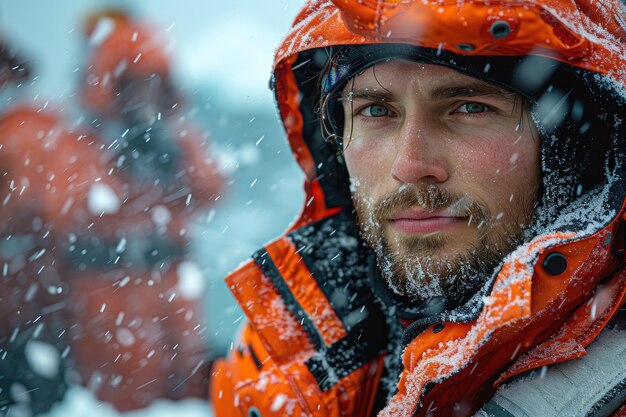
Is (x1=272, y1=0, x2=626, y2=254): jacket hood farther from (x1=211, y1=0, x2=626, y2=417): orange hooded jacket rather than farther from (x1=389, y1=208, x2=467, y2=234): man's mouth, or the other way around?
(x1=389, y1=208, x2=467, y2=234): man's mouth

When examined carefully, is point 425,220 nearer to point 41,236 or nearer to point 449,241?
point 449,241

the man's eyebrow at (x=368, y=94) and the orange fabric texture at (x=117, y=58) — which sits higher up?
the orange fabric texture at (x=117, y=58)

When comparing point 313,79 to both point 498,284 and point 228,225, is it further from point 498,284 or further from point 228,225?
point 228,225

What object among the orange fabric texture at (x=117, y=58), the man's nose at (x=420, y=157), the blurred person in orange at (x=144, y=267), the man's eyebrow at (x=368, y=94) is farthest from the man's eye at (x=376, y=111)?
the orange fabric texture at (x=117, y=58)

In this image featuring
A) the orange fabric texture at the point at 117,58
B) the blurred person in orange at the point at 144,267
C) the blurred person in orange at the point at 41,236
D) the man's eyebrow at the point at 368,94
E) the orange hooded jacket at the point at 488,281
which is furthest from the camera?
the orange fabric texture at the point at 117,58

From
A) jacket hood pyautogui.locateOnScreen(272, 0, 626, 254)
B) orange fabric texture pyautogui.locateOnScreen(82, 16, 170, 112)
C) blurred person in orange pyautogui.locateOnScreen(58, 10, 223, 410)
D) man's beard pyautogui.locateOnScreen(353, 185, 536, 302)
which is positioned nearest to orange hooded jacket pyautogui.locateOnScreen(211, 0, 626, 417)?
jacket hood pyautogui.locateOnScreen(272, 0, 626, 254)

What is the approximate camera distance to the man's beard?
164 centimetres

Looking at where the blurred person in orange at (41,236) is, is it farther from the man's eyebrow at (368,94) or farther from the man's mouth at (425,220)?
the man's mouth at (425,220)

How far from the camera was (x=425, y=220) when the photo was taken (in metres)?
1.67

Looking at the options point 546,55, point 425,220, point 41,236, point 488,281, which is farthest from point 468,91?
point 41,236

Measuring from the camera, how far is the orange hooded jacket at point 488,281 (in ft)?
4.65

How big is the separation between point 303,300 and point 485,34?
3.41 feet

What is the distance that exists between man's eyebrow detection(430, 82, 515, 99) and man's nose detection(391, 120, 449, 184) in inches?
3.6

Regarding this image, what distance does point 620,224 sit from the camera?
5.24 ft
